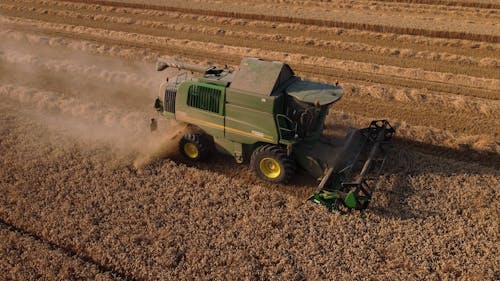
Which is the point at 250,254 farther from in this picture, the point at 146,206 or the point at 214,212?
the point at 146,206

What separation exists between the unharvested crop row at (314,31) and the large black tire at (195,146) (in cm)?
1219

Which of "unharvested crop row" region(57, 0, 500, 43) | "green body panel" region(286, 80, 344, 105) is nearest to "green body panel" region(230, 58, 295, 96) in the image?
"green body panel" region(286, 80, 344, 105)

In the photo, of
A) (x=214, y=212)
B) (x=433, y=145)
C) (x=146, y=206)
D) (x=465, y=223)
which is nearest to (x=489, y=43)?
(x=433, y=145)

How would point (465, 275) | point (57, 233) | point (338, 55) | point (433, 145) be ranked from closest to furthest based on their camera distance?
Answer: point (465, 275) < point (57, 233) < point (433, 145) < point (338, 55)

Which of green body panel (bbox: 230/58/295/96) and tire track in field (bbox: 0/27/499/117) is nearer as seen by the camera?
green body panel (bbox: 230/58/295/96)

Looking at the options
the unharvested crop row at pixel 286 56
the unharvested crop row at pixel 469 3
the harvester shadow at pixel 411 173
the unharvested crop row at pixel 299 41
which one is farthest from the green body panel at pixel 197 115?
the unharvested crop row at pixel 469 3

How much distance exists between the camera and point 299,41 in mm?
19844

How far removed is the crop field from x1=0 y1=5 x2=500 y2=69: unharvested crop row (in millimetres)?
99

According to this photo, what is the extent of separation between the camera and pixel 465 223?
352 inches

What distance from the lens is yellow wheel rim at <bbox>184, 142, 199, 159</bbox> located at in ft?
35.5

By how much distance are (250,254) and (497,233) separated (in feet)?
18.3

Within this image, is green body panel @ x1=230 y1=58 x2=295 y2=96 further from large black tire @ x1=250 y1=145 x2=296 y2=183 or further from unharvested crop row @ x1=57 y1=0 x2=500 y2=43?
unharvested crop row @ x1=57 y1=0 x2=500 y2=43

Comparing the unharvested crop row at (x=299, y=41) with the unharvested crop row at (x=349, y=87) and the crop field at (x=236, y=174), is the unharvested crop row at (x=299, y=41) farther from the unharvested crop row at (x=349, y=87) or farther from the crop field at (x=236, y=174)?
the unharvested crop row at (x=349, y=87)

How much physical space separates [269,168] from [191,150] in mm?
2399
